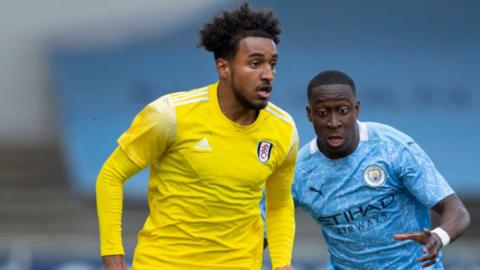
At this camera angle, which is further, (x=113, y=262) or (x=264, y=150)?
(x=264, y=150)

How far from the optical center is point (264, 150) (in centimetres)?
684

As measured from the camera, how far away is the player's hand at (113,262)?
6482 millimetres

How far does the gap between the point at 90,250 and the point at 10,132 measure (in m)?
5.77

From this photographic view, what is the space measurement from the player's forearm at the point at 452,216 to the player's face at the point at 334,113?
0.72 meters

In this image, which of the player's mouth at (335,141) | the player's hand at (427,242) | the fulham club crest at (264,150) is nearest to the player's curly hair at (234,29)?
the fulham club crest at (264,150)

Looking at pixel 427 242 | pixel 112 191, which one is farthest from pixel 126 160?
pixel 427 242

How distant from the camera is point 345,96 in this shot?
24.5 feet

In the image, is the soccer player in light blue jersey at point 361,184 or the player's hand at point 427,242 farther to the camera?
the soccer player in light blue jersey at point 361,184

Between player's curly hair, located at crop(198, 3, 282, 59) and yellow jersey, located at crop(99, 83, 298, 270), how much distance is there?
0.86 feet

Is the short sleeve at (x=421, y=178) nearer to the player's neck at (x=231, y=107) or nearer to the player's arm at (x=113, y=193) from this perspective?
the player's neck at (x=231, y=107)

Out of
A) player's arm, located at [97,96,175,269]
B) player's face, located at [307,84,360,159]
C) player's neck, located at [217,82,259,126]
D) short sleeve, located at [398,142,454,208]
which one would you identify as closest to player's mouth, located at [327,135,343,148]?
player's face, located at [307,84,360,159]

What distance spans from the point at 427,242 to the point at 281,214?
1.03 meters

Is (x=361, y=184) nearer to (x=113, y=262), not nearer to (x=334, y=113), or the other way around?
(x=334, y=113)

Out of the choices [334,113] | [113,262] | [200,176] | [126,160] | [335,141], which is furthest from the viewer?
[335,141]
